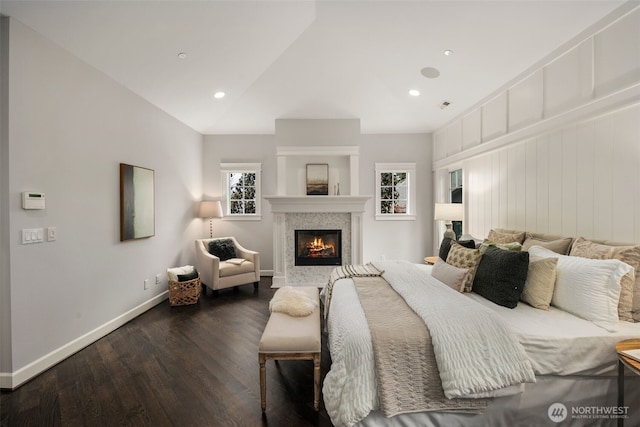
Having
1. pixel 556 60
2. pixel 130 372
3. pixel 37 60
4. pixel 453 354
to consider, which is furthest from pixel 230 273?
pixel 556 60

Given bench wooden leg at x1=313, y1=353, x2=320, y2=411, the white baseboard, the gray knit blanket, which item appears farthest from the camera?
the white baseboard

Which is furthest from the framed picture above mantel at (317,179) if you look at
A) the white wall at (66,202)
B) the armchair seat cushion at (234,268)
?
the white wall at (66,202)

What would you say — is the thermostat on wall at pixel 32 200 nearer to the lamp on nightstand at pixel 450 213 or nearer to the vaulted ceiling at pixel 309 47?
the vaulted ceiling at pixel 309 47

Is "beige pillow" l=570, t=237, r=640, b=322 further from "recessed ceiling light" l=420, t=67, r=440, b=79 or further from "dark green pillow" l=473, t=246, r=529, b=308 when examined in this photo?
"recessed ceiling light" l=420, t=67, r=440, b=79

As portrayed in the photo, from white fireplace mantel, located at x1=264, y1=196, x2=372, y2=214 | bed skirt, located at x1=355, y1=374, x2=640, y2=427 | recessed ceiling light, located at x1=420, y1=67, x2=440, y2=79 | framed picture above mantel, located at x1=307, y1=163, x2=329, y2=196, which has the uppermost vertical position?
recessed ceiling light, located at x1=420, y1=67, x2=440, y2=79

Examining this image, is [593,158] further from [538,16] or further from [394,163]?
[394,163]

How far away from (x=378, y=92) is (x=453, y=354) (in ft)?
12.4

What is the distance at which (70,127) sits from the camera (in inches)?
103

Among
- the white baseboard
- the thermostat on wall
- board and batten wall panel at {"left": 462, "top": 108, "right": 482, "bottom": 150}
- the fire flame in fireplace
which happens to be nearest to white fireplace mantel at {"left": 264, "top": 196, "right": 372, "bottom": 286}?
the fire flame in fireplace

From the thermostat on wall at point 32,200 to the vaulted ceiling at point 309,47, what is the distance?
4.40 feet

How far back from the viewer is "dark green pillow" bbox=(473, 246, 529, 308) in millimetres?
2029

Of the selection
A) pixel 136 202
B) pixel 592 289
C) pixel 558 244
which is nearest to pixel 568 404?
pixel 592 289

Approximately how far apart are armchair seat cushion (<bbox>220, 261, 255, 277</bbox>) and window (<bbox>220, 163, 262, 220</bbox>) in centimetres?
124

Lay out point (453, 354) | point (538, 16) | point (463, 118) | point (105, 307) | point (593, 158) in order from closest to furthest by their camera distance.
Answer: point (453, 354) < point (593, 158) < point (538, 16) < point (105, 307) < point (463, 118)
